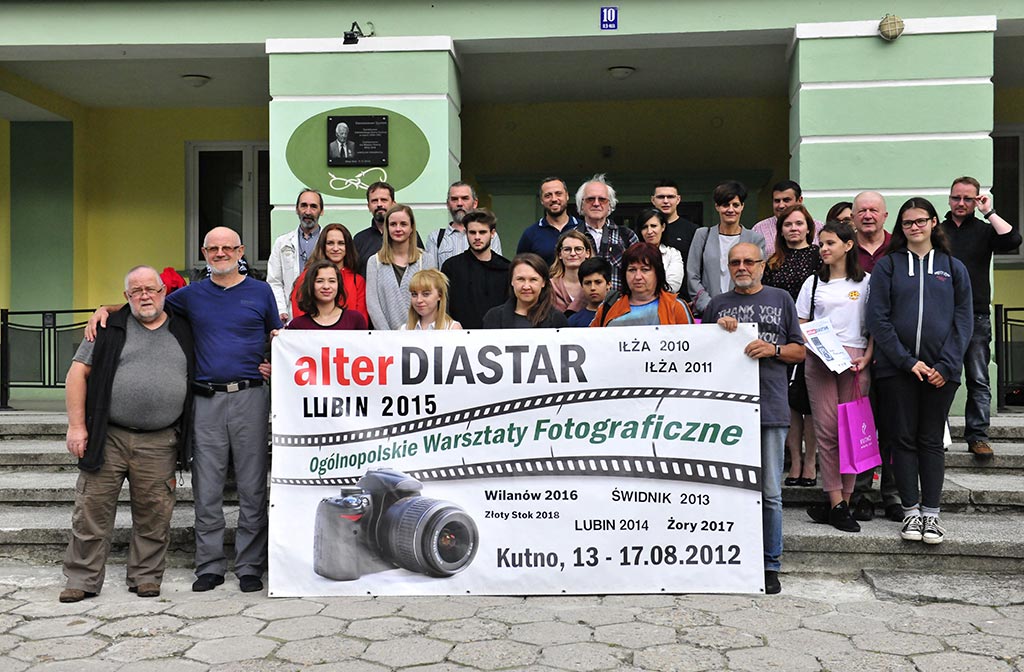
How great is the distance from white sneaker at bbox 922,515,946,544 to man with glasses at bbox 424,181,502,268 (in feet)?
9.92

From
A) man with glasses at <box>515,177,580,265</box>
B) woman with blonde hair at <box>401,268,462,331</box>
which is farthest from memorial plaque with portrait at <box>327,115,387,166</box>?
woman with blonde hair at <box>401,268,462,331</box>

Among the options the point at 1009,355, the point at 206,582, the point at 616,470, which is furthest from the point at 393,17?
the point at 1009,355

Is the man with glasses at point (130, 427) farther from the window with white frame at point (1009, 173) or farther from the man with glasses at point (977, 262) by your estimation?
the window with white frame at point (1009, 173)

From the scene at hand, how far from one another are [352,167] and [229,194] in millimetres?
4361

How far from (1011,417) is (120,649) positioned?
7069 millimetres

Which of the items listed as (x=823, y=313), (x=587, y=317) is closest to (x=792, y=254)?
(x=823, y=313)

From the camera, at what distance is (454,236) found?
22.0 feet

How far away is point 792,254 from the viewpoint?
19.4 ft

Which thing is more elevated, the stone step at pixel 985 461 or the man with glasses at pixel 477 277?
the man with glasses at pixel 477 277

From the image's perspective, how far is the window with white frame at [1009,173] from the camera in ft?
37.9

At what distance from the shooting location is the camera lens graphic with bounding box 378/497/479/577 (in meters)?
4.92

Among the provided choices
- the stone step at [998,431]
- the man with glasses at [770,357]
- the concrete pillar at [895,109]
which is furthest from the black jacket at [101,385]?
the concrete pillar at [895,109]

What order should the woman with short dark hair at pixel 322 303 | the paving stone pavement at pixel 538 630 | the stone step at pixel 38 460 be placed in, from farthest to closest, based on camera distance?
the stone step at pixel 38 460, the woman with short dark hair at pixel 322 303, the paving stone pavement at pixel 538 630

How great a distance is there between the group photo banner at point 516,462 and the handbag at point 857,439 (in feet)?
2.15
